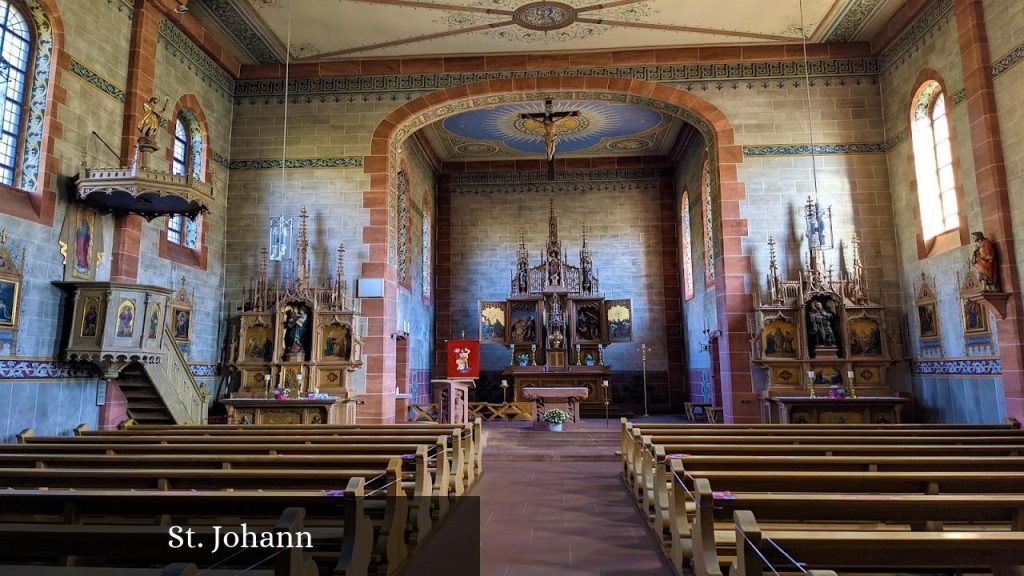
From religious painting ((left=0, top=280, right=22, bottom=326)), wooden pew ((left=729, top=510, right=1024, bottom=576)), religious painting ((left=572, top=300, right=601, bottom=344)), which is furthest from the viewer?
religious painting ((left=572, top=300, right=601, bottom=344))

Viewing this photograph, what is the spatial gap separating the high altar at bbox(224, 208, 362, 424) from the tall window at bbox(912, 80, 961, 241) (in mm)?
11353

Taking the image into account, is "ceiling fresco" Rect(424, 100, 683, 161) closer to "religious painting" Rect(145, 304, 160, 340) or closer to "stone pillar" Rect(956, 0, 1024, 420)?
"stone pillar" Rect(956, 0, 1024, 420)

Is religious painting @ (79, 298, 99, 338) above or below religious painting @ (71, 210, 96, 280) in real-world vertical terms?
below

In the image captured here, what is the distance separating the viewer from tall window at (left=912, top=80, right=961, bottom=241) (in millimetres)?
11203

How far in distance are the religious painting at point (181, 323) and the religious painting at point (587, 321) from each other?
34.4 ft

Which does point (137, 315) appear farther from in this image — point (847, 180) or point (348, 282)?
point (847, 180)

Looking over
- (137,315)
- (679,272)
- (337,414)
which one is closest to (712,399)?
(679,272)

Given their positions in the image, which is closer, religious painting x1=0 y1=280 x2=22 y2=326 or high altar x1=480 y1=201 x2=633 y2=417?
religious painting x1=0 y1=280 x2=22 y2=326

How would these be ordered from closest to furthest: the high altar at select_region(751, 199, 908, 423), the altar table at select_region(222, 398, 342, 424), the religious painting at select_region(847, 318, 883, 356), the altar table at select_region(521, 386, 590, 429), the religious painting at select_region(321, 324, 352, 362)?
the altar table at select_region(222, 398, 342, 424)
the high altar at select_region(751, 199, 908, 423)
the religious painting at select_region(847, 318, 883, 356)
the religious painting at select_region(321, 324, 352, 362)
the altar table at select_region(521, 386, 590, 429)

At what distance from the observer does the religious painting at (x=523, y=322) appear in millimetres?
19000

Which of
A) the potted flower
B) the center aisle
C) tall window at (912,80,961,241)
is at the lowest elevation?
the center aisle

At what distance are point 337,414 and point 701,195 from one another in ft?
36.3

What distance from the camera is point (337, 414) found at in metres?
12.4

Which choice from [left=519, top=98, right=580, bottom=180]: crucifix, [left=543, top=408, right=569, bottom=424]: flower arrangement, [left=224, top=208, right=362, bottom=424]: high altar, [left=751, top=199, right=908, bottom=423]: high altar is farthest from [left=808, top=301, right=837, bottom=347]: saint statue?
[left=224, top=208, right=362, bottom=424]: high altar
